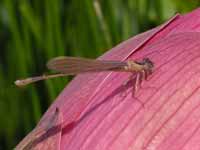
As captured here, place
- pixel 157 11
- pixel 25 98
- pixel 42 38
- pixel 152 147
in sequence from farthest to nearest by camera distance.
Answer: pixel 25 98
pixel 42 38
pixel 157 11
pixel 152 147

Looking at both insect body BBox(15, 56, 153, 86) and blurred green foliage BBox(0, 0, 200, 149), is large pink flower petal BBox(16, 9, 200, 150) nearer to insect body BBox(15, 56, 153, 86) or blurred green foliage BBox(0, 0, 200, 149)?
insect body BBox(15, 56, 153, 86)

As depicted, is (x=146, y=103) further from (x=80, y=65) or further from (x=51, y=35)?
(x=51, y=35)

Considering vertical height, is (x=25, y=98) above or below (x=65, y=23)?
below

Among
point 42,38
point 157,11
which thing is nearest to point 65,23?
point 42,38

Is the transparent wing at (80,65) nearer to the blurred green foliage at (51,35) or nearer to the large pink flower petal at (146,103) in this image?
the large pink flower petal at (146,103)

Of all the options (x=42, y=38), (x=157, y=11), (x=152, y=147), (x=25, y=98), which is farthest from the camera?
(x=25, y=98)

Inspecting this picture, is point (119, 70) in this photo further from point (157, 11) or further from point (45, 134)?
point (157, 11)

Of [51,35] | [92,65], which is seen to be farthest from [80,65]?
[51,35]
